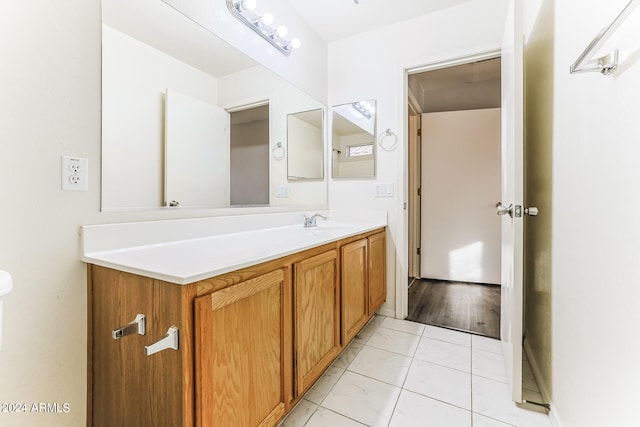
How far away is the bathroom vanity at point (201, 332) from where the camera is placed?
713mm

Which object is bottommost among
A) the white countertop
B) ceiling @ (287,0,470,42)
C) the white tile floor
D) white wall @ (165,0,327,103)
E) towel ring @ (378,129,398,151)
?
the white tile floor

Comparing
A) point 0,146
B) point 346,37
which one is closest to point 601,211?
point 0,146

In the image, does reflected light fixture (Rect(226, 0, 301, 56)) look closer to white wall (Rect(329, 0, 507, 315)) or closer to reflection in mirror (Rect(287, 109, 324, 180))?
reflection in mirror (Rect(287, 109, 324, 180))

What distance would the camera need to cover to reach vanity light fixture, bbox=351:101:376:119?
2.22 m

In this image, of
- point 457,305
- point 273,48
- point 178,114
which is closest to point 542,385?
point 457,305

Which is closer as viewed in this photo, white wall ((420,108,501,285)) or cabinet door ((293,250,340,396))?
cabinet door ((293,250,340,396))

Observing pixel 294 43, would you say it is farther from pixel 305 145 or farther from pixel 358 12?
pixel 305 145

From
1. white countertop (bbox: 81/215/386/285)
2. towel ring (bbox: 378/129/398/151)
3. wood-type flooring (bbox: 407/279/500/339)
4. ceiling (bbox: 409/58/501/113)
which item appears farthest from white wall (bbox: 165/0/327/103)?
wood-type flooring (bbox: 407/279/500/339)

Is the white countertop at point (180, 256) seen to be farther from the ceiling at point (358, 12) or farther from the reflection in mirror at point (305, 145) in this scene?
the ceiling at point (358, 12)

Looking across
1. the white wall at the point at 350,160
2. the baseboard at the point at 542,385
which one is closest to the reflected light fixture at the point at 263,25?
the white wall at the point at 350,160

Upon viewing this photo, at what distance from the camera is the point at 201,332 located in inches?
28.3

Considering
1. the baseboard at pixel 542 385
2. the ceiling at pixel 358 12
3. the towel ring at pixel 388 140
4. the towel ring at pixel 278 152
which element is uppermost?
the ceiling at pixel 358 12

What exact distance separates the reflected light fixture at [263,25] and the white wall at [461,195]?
1.96 m

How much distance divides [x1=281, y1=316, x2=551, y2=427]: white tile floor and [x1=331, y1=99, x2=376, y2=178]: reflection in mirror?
1.30 metres
